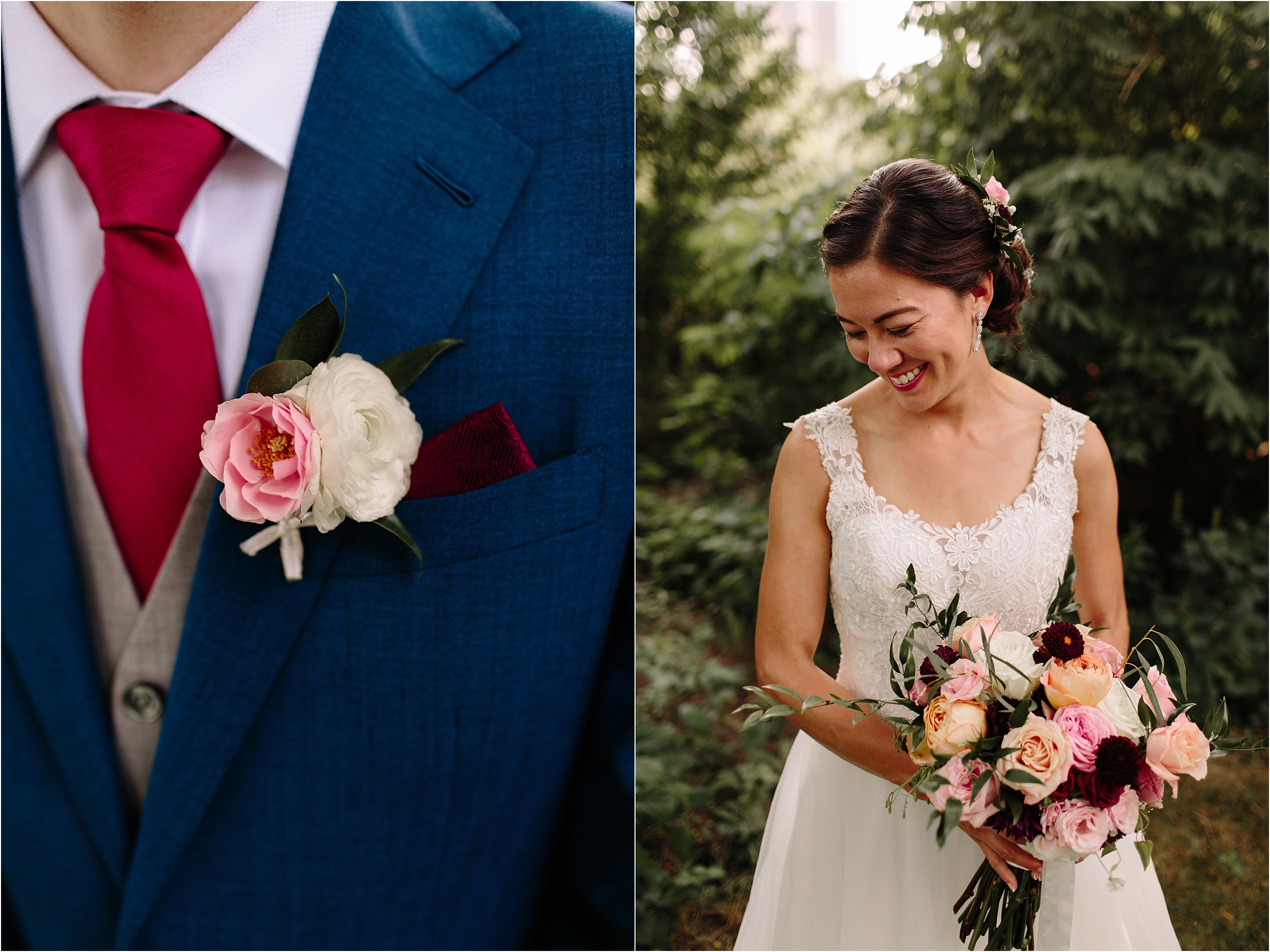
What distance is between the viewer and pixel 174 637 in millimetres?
976

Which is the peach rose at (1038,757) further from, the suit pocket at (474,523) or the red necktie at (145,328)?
the red necktie at (145,328)

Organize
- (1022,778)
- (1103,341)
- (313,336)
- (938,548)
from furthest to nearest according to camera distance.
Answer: (1103,341) < (938,548) < (313,336) < (1022,778)

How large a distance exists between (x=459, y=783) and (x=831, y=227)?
87 centimetres

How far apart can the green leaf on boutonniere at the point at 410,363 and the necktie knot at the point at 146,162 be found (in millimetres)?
320

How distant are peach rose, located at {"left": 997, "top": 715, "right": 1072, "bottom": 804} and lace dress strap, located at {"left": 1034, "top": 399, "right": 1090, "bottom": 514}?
37cm

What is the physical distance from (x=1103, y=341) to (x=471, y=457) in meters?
1.19

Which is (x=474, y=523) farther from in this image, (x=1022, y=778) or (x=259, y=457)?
(x=1022, y=778)

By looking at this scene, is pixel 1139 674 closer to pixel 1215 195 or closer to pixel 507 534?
pixel 507 534

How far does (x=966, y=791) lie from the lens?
2.65 feet

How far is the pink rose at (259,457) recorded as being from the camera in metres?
0.84

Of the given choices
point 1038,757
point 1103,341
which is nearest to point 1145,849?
point 1038,757

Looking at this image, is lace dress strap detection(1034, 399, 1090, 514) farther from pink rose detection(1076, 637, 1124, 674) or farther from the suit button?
the suit button

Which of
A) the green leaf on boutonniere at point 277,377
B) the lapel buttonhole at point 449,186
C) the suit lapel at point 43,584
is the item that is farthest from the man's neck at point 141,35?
the green leaf on boutonniere at point 277,377

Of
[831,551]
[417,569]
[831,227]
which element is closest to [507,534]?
[417,569]
